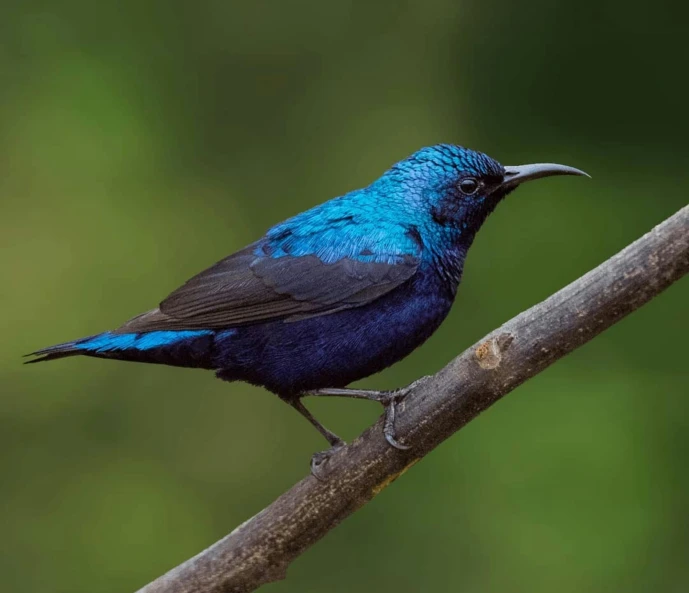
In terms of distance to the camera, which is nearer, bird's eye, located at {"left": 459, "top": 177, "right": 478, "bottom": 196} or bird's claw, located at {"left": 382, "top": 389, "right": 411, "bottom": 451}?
bird's claw, located at {"left": 382, "top": 389, "right": 411, "bottom": 451}

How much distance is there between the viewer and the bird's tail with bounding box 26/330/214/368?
12.0ft

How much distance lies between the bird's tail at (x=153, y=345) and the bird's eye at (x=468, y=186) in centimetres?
106

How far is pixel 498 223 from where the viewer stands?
6.20 metres

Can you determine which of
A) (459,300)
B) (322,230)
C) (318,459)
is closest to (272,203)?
(459,300)

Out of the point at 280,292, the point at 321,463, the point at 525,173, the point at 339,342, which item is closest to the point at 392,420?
the point at 321,463

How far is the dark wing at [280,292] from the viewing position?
359 cm

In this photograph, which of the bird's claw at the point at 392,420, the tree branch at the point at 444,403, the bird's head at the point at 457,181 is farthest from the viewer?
the bird's head at the point at 457,181

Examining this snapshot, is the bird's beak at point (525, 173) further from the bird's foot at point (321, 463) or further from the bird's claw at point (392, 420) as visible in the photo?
the bird's foot at point (321, 463)

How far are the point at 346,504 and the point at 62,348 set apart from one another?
1.13 m

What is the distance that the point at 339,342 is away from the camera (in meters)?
3.57

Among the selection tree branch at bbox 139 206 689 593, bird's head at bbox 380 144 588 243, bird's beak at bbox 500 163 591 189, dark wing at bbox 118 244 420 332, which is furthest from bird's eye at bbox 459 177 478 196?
tree branch at bbox 139 206 689 593

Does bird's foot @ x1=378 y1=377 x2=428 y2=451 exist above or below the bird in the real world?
below

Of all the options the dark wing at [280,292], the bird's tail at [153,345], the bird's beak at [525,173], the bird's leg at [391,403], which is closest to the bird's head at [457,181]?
the bird's beak at [525,173]

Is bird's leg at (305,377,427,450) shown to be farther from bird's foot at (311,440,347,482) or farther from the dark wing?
the dark wing
